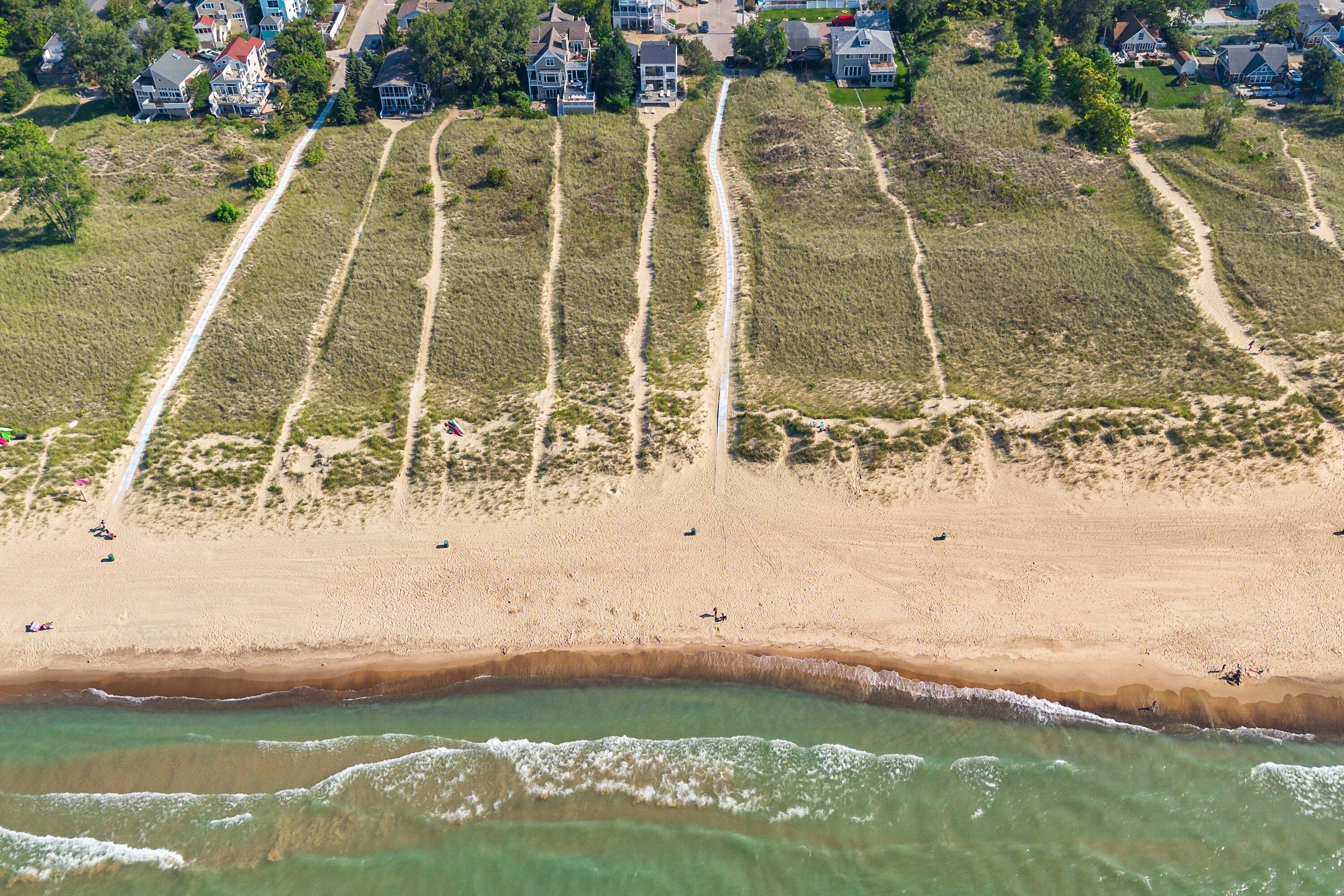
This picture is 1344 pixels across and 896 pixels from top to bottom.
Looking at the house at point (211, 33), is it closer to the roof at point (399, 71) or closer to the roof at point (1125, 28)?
the roof at point (399, 71)

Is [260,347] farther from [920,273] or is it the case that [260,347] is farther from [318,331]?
[920,273]

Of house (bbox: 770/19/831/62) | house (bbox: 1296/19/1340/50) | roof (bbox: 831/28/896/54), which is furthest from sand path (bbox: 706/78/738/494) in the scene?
house (bbox: 1296/19/1340/50)

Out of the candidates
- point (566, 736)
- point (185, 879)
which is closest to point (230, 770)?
point (185, 879)

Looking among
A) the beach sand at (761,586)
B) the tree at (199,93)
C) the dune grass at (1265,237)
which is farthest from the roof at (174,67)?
the dune grass at (1265,237)

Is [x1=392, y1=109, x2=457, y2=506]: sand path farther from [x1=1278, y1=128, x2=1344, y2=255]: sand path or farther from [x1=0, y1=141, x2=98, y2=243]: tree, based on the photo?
[x1=1278, y1=128, x2=1344, y2=255]: sand path

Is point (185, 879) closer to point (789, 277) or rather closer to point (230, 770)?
point (230, 770)

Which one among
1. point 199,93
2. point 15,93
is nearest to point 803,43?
point 199,93
